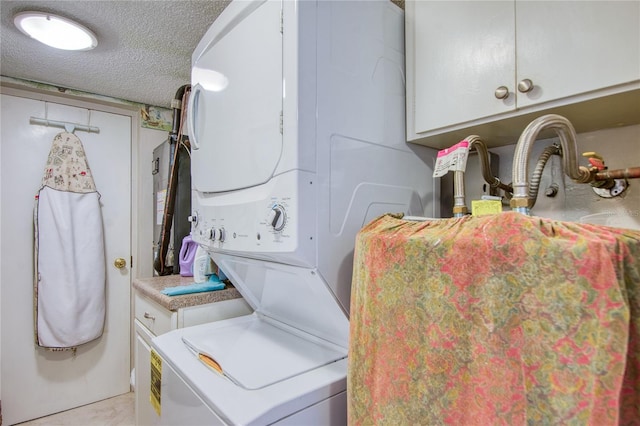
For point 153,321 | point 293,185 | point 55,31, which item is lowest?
point 153,321

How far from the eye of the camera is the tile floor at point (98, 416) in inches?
95.3

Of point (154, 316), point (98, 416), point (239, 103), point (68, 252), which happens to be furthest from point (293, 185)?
point (98, 416)

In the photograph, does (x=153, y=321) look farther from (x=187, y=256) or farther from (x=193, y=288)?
(x=187, y=256)

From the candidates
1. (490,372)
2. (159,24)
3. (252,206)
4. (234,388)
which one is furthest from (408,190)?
(159,24)

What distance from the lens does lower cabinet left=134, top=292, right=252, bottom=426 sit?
4.98 feet

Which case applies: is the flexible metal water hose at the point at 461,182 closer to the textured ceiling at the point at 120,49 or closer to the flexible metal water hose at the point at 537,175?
the flexible metal water hose at the point at 537,175

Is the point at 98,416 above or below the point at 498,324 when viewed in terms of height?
below

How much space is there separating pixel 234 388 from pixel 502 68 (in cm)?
123

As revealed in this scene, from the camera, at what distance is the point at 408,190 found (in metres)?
1.31

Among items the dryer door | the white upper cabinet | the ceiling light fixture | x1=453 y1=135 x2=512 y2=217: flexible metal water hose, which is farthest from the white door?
x1=453 y1=135 x2=512 y2=217: flexible metal water hose

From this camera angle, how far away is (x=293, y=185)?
3.11 feet

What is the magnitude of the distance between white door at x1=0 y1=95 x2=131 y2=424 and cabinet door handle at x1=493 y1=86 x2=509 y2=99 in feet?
9.22

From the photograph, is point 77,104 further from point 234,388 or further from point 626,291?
point 626,291

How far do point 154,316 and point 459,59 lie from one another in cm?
176
